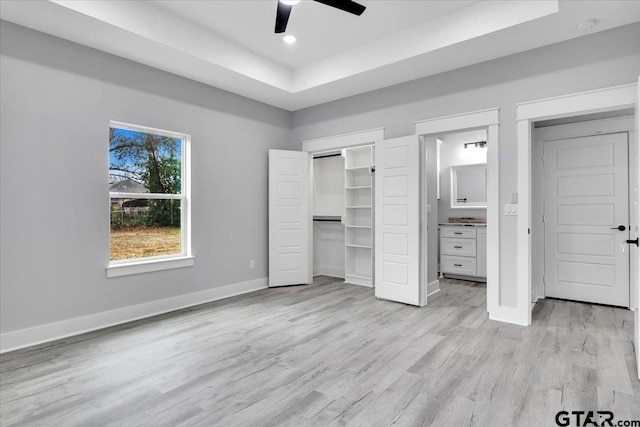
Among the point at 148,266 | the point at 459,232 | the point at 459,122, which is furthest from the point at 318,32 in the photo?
the point at 459,232

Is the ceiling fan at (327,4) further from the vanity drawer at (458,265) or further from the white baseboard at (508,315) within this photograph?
the vanity drawer at (458,265)

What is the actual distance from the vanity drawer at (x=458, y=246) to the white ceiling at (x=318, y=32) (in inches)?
115

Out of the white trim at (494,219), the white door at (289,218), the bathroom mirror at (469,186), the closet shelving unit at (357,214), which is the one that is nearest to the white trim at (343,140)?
the white door at (289,218)

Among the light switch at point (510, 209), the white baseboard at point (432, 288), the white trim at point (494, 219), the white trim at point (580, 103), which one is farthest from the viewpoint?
the white baseboard at point (432, 288)

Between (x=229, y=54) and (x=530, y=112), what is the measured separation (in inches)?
129

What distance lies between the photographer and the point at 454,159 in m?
6.36

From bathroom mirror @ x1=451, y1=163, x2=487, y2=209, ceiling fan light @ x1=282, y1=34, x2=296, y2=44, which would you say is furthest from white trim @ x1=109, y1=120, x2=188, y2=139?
bathroom mirror @ x1=451, y1=163, x2=487, y2=209

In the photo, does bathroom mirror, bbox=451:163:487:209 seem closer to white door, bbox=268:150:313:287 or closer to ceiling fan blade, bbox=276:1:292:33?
white door, bbox=268:150:313:287

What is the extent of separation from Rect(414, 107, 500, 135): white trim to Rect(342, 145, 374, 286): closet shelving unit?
1.39m

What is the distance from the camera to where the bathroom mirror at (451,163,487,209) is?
6.04 m

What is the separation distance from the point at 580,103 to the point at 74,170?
188 inches

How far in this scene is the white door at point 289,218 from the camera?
5.16 metres

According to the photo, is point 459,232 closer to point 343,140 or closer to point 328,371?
point 343,140

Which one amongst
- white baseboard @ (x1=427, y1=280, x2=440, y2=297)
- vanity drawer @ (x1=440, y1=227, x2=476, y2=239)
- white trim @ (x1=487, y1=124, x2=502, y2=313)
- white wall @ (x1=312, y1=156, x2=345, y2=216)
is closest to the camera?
white trim @ (x1=487, y1=124, x2=502, y2=313)
